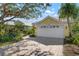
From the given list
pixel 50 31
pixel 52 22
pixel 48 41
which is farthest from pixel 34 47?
pixel 52 22

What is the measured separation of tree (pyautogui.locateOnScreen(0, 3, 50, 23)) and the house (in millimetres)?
143

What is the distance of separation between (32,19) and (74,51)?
0.74 m

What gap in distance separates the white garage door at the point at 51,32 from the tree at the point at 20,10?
0.76ft

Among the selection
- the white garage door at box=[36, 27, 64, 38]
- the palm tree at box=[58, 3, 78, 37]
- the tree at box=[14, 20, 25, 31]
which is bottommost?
the white garage door at box=[36, 27, 64, 38]

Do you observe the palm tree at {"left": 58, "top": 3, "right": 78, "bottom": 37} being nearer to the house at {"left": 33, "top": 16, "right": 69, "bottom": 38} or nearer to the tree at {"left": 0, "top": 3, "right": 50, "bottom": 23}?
the house at {"left": 33, "top": 16, "right": 69, "bottom": 38}

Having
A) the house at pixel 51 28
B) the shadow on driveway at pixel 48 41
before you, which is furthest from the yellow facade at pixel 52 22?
the shadow on driveway at pixel 48 41

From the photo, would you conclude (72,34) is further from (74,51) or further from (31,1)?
(31,1)

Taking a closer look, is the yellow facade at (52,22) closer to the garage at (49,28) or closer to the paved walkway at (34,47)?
the garage at (49,28)

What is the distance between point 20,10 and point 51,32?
1.78 feet

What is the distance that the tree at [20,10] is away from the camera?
313 centimetres

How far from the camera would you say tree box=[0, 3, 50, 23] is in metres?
3.13

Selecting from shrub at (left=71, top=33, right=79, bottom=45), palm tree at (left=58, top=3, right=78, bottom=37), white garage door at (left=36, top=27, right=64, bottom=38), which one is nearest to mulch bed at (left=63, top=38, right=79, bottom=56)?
shrub at (left=71, top=33, right=79, bottom=45)

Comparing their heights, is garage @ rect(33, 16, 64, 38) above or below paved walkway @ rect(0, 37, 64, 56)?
above

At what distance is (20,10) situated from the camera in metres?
3.16
